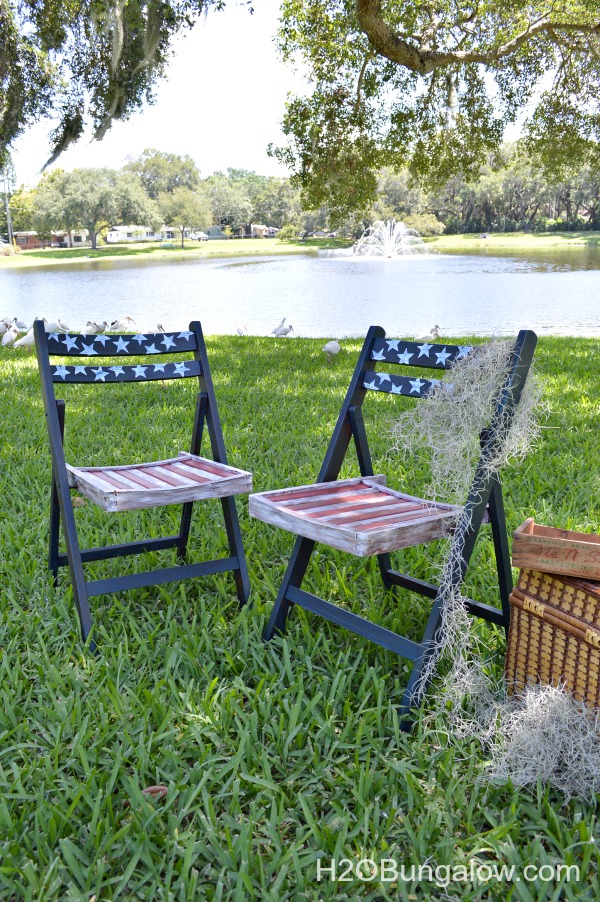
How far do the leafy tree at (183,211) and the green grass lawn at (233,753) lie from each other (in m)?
64.9

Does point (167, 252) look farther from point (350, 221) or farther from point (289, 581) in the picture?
point (289, 581)

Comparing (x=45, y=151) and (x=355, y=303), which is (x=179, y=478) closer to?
(x=45, y=151)

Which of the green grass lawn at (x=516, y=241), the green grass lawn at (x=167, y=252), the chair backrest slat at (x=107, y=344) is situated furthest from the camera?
the green grass lawn at (x=167, y=252)

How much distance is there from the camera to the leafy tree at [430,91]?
9.68 metres

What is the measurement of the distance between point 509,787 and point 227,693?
0.81m

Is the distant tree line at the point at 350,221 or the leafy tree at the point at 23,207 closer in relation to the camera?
the leafy tree at the point at 23,207

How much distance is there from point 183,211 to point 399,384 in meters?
67.8

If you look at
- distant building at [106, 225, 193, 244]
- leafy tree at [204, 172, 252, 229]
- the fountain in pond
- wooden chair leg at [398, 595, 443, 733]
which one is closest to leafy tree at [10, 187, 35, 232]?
distant building at [106, 225, 193, 244]

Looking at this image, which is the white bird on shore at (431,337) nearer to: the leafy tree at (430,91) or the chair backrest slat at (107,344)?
the leafy tree at (430,91)

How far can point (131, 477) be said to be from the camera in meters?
2.68

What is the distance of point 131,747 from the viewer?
6.37 feet

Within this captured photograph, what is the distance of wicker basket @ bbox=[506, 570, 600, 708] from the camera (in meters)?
1.90

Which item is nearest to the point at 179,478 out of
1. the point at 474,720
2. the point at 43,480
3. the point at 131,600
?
the point at 131,600

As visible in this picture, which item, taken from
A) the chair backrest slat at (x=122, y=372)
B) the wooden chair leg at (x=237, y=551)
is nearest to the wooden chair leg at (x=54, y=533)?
the chair backrest slat at (x=122, y=372)
